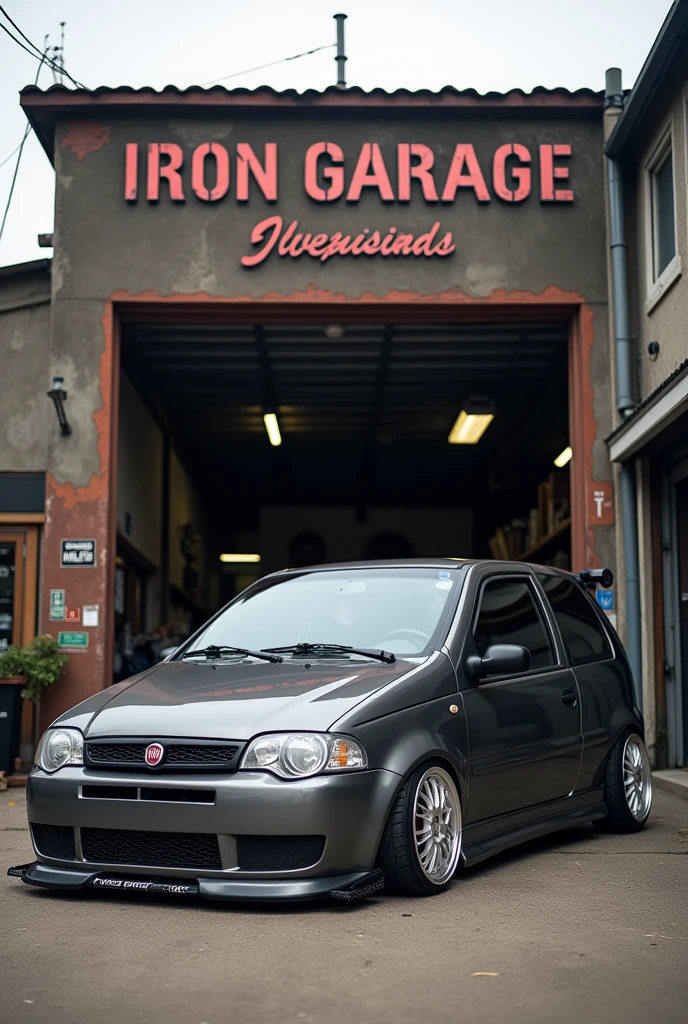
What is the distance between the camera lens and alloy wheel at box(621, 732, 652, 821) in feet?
25.7

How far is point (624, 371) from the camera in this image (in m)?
12.4

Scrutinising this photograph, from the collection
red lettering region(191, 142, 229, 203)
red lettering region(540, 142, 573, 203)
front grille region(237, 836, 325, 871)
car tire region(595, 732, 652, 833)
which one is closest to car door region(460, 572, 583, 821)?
car tire region(595, 732, 652, 833)

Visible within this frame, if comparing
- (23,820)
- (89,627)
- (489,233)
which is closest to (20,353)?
(89,627)

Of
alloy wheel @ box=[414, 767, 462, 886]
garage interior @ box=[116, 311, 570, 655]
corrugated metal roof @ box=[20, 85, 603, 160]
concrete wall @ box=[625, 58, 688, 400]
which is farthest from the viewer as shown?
garage interior @ box=[116, 311, 570, 655]

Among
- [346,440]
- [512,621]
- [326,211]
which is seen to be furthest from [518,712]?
[346,440]

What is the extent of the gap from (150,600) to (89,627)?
25.6 feet

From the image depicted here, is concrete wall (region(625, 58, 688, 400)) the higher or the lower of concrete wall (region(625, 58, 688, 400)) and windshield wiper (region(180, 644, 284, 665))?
the higher

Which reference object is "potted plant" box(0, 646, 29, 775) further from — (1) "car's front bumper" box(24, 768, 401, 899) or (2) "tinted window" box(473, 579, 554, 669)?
(1) "car's front bumper" box(24, 768, 401, 899)

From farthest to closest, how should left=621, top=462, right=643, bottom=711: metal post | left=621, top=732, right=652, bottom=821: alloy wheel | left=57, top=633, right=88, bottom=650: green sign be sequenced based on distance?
left=57, top=633, right=88, bottom=650: green sign → left=621, top=462, right=643, bottom=711: metal post → left=621, top=732, right=652, bottom=821: alloy wheel

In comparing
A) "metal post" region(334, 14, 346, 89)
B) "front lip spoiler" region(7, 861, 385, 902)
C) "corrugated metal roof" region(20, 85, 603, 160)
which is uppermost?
"metal post" region(334, 14, 346, 89)

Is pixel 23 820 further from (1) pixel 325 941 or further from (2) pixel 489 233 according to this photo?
(2) pixel 489 233

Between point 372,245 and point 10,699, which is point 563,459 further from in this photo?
point 10,699

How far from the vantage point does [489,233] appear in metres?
13.0

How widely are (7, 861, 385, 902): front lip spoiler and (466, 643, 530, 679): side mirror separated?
1211 millimetres
